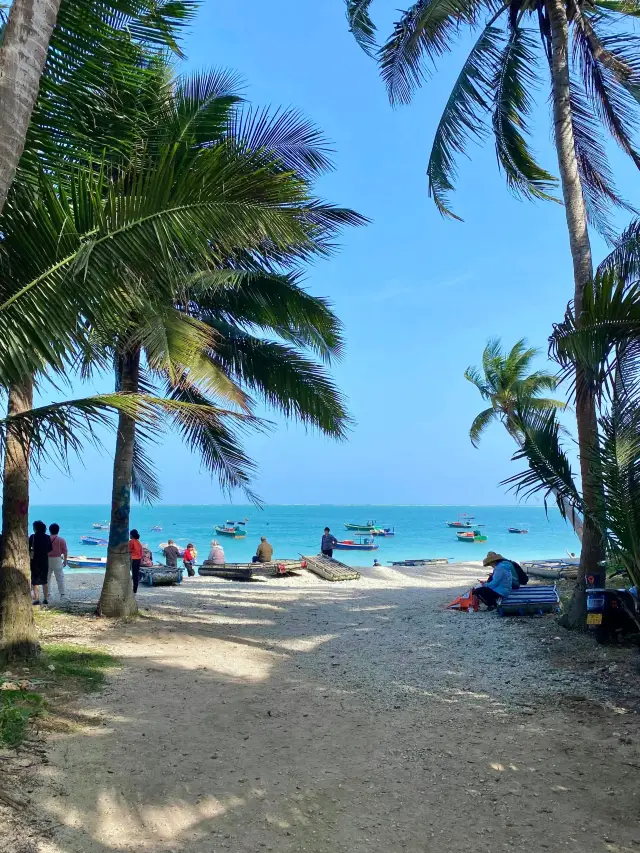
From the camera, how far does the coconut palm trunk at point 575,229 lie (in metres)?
9.00

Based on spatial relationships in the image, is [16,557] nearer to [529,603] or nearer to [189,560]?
[529,603]

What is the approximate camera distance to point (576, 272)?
9.37 meters

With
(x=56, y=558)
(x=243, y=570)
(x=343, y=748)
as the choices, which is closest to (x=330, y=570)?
(x=243, y=570)

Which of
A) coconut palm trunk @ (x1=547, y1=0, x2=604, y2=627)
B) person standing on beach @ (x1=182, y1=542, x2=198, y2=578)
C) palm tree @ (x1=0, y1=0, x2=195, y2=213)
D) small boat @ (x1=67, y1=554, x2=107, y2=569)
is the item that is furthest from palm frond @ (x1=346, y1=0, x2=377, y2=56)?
small boat @ (x1=67, y1=554, x2=107, y2=569)

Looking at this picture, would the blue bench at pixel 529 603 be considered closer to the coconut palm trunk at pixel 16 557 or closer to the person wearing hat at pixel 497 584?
the person wearing hat at pixel 497 584

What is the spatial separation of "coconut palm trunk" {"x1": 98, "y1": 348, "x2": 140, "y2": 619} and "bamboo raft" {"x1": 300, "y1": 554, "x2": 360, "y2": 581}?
876cm

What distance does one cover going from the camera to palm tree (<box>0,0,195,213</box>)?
122 inches

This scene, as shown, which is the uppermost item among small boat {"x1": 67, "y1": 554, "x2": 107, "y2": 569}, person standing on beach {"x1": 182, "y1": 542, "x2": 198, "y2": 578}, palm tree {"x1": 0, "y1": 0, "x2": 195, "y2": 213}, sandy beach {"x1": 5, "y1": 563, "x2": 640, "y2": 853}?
palm tree {"x1": 0, "y1": 0, "x2": 195, "y2": 213}

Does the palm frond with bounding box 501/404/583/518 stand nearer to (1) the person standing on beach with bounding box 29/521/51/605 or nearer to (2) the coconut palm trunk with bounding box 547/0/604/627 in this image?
(2) the coconut palm trunk with bounding box 547/0/604/627

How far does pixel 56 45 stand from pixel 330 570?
16299mm

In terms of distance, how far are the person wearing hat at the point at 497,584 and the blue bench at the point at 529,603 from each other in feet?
1.13

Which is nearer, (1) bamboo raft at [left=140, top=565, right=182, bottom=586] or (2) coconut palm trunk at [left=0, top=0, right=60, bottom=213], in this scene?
(2) coconut palm trunk at [left=0, top=0, right=60, bottom=213]

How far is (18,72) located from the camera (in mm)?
3119

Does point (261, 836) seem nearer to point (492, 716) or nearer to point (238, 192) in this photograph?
point (492, 716)
